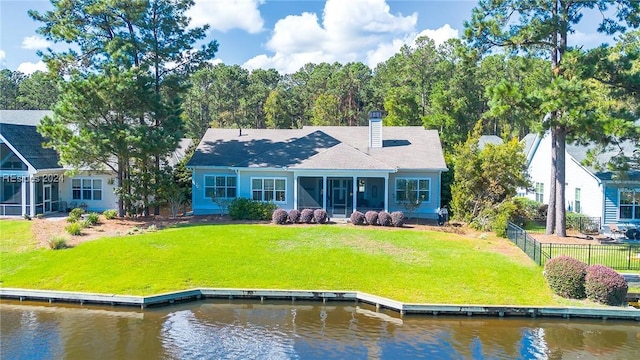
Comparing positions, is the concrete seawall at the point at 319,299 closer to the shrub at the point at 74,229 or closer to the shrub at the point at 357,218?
the shrub at the point at 74,229

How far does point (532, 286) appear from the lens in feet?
56.9

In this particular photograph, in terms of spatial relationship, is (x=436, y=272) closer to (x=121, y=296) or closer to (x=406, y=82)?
(x=121, y=296)

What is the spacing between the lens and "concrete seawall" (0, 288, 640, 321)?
51.7 ft

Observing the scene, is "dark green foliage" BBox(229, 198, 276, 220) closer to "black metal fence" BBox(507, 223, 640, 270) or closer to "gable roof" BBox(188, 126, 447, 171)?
"gable roof" BBox(188, 126, 447, 171)

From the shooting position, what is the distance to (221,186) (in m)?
30.1

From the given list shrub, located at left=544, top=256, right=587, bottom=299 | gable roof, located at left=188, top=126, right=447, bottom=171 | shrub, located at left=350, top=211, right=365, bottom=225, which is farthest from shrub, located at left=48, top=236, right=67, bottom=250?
shrub, located at left=544, top=256, right=587, bottom=299

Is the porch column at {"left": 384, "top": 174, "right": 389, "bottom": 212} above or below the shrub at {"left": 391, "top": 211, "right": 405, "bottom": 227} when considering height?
above

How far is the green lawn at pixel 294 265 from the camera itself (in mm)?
17391

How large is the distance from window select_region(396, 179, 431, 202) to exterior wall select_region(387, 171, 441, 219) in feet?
0.62

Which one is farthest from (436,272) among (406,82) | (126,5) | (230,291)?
(406,82)

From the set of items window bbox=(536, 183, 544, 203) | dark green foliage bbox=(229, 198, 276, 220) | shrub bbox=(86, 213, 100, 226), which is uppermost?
window bbox=(536, 183, 544, 203)

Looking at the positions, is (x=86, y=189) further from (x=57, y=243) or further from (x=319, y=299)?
(x=319, y=299)

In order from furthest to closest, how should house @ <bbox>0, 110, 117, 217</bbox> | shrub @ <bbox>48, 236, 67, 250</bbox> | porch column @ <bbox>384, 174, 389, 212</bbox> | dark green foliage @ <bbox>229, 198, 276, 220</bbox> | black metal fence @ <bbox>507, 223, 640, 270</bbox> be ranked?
house @ <bbox>0, 110, 117, 217</bbox>, dark green foliage @ <bbox>229, 198, 276, 220</bbox>, porch column @ <bbox>384, 174, 389, 212</bbox>, shrub @ <bbox>48, 236, 67, 250</bbox>, black metal fence @ <bbox>507, 223, 640, 270</bbox>

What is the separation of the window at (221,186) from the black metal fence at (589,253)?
16787 mm
